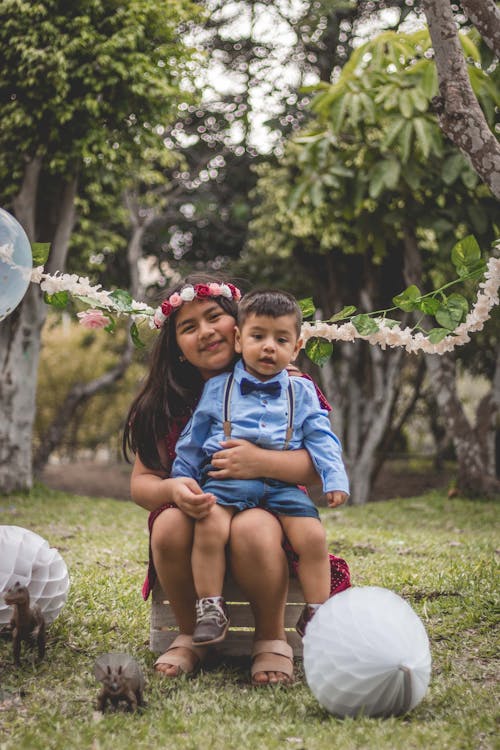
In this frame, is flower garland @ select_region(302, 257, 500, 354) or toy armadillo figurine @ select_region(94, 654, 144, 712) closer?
toy armadillo figurine @ select_region(94, 654, 144, 712)

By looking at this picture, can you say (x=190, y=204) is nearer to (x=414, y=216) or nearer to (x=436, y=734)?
(x=414, y=216)

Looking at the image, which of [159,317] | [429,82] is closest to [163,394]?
[159,317]

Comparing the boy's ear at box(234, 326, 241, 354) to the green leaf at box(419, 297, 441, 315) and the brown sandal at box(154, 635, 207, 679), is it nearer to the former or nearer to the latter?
the green leaf at box(419, 297, 441, 315)

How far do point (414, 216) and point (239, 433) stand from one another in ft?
Result: 18.1

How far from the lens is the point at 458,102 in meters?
3.15

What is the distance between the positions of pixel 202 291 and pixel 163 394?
42 centimetres

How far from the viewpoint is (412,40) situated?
544 centimetres

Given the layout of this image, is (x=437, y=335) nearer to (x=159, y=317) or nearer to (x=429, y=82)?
(x=159, y=317)

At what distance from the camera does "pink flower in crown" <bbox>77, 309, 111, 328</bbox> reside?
10.3 feet

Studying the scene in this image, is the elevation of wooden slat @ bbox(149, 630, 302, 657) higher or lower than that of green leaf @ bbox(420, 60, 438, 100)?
lower

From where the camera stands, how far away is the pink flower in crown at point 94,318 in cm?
314

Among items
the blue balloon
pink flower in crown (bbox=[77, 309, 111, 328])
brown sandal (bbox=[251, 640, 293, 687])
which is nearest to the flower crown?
pink flower in crown (bbox=[77, 309, 111, 328])

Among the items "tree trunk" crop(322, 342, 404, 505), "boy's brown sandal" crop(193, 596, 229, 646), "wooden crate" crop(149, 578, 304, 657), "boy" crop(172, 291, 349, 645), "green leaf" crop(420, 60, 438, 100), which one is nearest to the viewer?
"boy's brown sandal" crop(193, 596, 229, 646)

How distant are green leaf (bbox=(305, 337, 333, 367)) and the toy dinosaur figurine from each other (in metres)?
1.44
